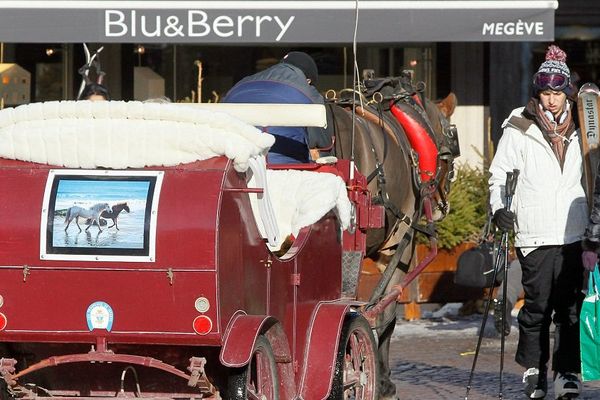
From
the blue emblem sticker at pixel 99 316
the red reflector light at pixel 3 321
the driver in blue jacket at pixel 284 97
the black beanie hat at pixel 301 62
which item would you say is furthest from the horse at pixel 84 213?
the black beanie hat at pixel 301 62

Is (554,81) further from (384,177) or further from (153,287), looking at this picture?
(153,287)

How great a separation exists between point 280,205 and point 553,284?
1998 mm

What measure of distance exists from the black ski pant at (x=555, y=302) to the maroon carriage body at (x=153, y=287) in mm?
2448

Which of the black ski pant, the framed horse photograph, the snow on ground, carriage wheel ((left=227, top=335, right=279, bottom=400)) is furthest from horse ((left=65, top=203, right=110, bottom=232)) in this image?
the snow on ground

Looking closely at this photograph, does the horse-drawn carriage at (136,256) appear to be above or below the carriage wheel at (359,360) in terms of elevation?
above

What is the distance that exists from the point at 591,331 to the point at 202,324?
267cm

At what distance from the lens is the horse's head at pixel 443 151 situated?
977 centimetres

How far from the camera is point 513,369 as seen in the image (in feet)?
32.8

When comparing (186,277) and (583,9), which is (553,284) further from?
(583,9)

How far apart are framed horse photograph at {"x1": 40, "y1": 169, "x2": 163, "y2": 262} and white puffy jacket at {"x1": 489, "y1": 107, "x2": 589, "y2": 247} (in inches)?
116

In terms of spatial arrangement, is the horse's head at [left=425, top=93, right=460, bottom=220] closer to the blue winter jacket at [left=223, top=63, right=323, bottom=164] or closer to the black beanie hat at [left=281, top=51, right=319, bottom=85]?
the black beanie hat at [left=281, top=51, right=319, bottom=85]

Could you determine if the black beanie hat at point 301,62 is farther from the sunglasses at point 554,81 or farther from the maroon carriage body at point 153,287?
the maroon carriage body at point 153,287

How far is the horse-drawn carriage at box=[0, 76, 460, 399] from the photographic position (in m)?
5.55

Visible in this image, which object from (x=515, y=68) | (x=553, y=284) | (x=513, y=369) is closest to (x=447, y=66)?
(x=515, y=68)
